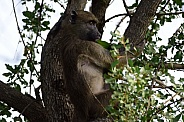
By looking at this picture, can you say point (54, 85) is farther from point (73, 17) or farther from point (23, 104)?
point (73, 17)

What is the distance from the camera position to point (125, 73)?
7.11ft

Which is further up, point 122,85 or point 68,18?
point 68,18

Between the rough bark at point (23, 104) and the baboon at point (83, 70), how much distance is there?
480mm

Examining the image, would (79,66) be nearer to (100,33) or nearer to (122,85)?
(100,33)

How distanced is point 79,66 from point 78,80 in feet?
0.56

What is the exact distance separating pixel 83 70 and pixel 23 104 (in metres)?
0.74

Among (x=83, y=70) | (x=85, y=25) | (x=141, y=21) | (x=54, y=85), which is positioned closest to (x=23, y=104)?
(x=54, y=85)

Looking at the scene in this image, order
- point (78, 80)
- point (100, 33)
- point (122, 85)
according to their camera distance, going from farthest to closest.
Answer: point (100, 33)
point (78, 80)
point (122, 85)

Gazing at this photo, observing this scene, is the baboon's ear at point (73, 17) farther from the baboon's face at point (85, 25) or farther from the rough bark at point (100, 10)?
the rough bark at point (100, 10)

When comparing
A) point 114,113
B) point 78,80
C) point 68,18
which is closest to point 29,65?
point 68,18

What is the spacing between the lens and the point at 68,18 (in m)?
4.77

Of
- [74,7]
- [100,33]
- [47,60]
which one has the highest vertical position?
[74,7]

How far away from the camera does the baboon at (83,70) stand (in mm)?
4102

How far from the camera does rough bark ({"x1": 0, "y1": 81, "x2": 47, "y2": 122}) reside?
14.7 feet
